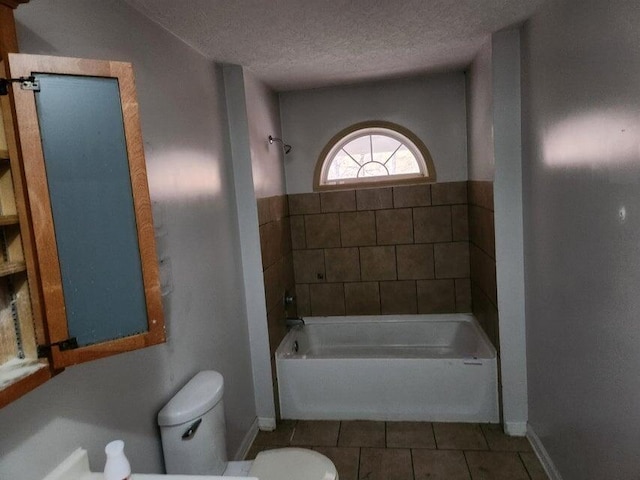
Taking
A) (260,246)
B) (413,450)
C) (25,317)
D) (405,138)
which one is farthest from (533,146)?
(25,317)

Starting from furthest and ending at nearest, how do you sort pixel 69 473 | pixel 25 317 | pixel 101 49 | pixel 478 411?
1. pixel 478 411
2. pixel 101 49
3. pixel 69 473
4. pixel 25 317

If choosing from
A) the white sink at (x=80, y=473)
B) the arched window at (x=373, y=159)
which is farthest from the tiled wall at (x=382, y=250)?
the white sink at (x=80, y=473)

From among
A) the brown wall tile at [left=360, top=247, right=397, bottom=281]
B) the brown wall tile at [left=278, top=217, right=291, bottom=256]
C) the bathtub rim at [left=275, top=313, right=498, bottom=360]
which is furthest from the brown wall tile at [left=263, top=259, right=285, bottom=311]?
the brown wall tile at [left=360, top=247, right=397, bottom=281]

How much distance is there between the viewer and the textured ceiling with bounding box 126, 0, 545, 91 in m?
1.95

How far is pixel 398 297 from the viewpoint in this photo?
3.74 m

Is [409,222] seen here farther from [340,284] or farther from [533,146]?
[533,146]

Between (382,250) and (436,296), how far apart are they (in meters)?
0.60

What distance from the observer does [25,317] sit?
3.74 feet

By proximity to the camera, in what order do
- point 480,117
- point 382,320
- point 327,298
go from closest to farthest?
1. point 480,117
2. point 382,320
3. point 327,298

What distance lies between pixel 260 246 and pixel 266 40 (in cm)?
127

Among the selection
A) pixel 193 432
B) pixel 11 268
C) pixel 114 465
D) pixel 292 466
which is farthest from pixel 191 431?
pixel 11 268

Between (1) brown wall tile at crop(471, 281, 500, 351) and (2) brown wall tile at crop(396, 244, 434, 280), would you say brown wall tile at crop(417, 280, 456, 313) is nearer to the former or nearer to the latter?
(2) brown wall tile at crop(396, 244, 434, 280)

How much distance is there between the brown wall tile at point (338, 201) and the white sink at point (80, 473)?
8.57 ft

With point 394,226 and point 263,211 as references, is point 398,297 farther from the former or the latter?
point 263,211
